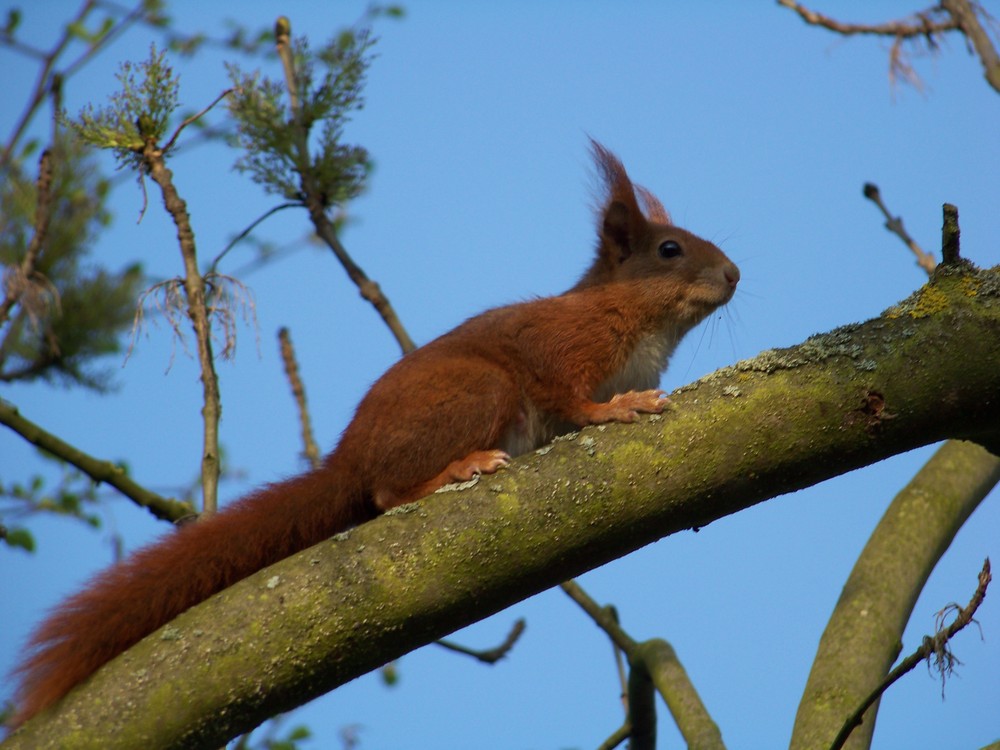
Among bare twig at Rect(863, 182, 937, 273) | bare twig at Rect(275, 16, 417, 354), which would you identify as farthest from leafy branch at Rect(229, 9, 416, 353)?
bare twig at Rect(863, 182, 937, 273)

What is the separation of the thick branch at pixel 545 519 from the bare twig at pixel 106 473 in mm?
1532

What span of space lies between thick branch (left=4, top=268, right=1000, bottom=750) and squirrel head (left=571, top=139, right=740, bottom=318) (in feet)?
5.78

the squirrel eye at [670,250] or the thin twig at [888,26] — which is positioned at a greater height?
the thin twig at [888,26]

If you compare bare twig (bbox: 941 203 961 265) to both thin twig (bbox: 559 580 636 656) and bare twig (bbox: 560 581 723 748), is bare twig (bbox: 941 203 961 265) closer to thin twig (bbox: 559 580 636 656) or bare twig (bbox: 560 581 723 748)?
bare twig (bbox: 560 581 723 748)

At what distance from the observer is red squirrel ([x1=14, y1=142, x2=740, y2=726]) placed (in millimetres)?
A: 2719

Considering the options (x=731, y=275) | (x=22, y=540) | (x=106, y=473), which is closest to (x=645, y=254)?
(x=731, y=275)

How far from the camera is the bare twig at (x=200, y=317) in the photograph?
323 centimetres

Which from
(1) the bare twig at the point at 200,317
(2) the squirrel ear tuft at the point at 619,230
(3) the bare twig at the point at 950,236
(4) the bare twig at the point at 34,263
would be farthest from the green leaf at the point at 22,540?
(3) the bare twig at the point at 950,236

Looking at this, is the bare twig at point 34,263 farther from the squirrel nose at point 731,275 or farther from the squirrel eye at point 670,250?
the squirrel nose at point 731,275

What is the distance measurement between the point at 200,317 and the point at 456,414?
0.87 m

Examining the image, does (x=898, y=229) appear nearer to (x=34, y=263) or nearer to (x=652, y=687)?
(x=652, y=687)

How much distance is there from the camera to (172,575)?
2.80 meters

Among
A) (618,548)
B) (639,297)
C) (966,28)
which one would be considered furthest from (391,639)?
(966,28)

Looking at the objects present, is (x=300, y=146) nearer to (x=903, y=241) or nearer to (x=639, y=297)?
(x=639, y=297)
